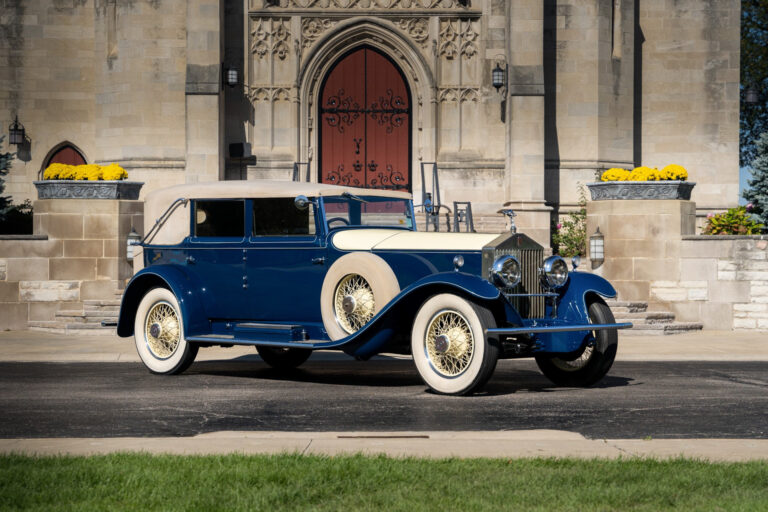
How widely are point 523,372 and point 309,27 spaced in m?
14.4

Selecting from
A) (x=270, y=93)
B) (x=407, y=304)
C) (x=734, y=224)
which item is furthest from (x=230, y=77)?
(x=407, y=304)

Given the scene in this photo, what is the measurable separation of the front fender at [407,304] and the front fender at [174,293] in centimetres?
185

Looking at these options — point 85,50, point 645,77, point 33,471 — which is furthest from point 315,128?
point 33,471

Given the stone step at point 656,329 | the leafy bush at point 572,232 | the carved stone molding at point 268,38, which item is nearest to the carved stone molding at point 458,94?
the leafy bush at point 572,232

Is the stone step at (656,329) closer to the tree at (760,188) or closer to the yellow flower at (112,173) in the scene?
the tree at (760,188)

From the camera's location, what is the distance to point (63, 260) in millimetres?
18312

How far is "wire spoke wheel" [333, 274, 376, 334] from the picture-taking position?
411 inches

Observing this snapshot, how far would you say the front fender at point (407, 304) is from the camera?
9484mm

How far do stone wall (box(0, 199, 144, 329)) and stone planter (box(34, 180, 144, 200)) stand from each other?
98mm

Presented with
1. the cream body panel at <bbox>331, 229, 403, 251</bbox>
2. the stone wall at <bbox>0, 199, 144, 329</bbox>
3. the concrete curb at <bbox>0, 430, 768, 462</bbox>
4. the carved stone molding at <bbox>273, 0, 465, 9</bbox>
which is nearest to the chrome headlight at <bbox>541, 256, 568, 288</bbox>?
the cream body panel at <bbox>331, 229, 403, 251</bbox>

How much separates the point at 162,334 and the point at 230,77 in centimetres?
1301

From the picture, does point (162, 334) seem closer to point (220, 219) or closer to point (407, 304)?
point (220, 219)

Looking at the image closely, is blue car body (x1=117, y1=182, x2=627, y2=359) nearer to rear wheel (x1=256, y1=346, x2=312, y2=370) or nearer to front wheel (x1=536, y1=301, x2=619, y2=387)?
front wheel (x1=536, y1=301, x2=619, y2=387)

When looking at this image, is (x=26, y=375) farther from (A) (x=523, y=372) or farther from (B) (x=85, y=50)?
(B) (x=85, y=50)
